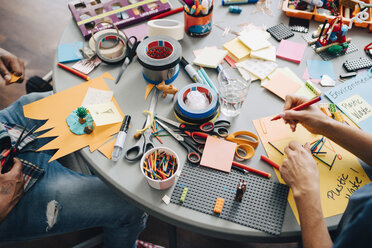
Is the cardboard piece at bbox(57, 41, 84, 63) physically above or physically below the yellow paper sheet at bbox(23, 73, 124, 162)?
above

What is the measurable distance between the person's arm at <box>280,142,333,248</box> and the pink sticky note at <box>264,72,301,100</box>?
0.75ft

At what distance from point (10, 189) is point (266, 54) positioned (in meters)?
1.03

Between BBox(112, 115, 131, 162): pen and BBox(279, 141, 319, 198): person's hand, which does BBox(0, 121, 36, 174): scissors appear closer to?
BBox(112, 115, 131, 162): pen

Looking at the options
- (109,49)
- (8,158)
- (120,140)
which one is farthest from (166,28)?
(8,158)

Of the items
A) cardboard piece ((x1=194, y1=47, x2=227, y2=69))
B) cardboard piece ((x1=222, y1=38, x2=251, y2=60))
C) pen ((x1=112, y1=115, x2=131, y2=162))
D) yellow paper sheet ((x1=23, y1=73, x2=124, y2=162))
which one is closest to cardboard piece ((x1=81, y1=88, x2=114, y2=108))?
yellow paper sheet ((x1=23, y1=73, x2=124, y2=162))

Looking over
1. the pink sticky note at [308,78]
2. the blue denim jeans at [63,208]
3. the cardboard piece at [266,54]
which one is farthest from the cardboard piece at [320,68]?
the blue denim jeans at [63,208]

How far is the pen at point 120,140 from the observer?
0.88 meters

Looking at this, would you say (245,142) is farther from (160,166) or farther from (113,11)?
(113,11)

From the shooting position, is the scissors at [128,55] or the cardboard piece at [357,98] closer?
the cardboard piece at [357,98]

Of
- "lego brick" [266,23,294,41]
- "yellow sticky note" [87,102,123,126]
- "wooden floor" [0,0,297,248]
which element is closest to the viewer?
"yellow sticky note" [87,102,123,126]

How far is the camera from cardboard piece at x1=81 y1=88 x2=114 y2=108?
1.02 meters

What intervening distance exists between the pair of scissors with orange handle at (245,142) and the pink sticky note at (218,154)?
2cm

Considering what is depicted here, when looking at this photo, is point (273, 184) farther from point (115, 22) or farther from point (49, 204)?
point (115, 22)

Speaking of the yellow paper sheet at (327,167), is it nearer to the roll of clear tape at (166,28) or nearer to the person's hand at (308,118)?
the person's hand at (308,118)
